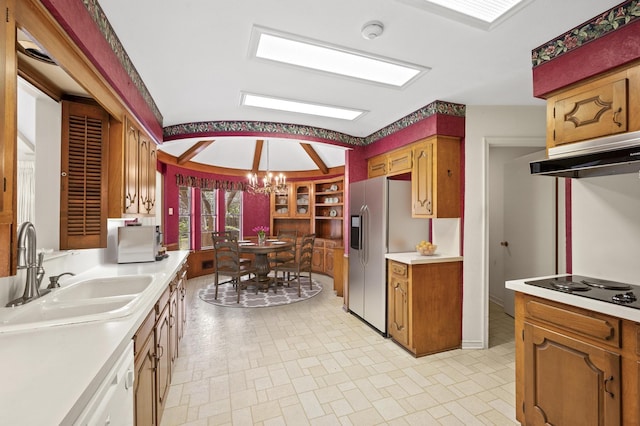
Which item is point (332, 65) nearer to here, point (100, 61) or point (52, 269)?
point (100, 61)

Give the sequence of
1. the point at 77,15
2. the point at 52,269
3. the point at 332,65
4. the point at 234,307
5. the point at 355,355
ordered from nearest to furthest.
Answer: the point at 77,15 < the point at 52,269 < the point at 332,65 < the point at 355,355 < the point at 234,307

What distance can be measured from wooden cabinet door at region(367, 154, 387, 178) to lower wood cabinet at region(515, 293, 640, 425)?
7.69 feet

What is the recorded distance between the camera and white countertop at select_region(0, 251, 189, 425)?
726 mm

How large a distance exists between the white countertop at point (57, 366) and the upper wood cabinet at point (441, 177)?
2654mm

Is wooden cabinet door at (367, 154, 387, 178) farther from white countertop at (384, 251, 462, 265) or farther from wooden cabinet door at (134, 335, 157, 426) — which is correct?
wooden cabinet door at (134, 335, 157, 426)

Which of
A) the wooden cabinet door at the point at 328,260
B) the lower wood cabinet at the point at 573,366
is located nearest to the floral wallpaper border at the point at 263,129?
the lower wood cabinet at the point at 573,366

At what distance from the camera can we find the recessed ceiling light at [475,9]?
1.55 meters

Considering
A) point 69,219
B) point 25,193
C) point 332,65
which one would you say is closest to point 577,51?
point 332,65

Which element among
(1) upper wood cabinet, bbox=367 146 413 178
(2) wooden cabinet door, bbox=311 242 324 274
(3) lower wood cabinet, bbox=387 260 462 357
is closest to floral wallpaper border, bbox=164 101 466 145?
(1) upper wood cabinet, bbox=367 146 413 178

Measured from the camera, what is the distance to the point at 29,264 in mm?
1498

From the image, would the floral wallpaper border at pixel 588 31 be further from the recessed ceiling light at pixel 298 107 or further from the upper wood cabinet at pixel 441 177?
the recessed ceiling light at pixel 298 107

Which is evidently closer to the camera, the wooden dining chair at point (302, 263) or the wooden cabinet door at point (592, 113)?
the wooden cabinet door at point (592, 113)

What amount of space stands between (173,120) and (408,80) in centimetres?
278

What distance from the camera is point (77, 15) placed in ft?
4.56
